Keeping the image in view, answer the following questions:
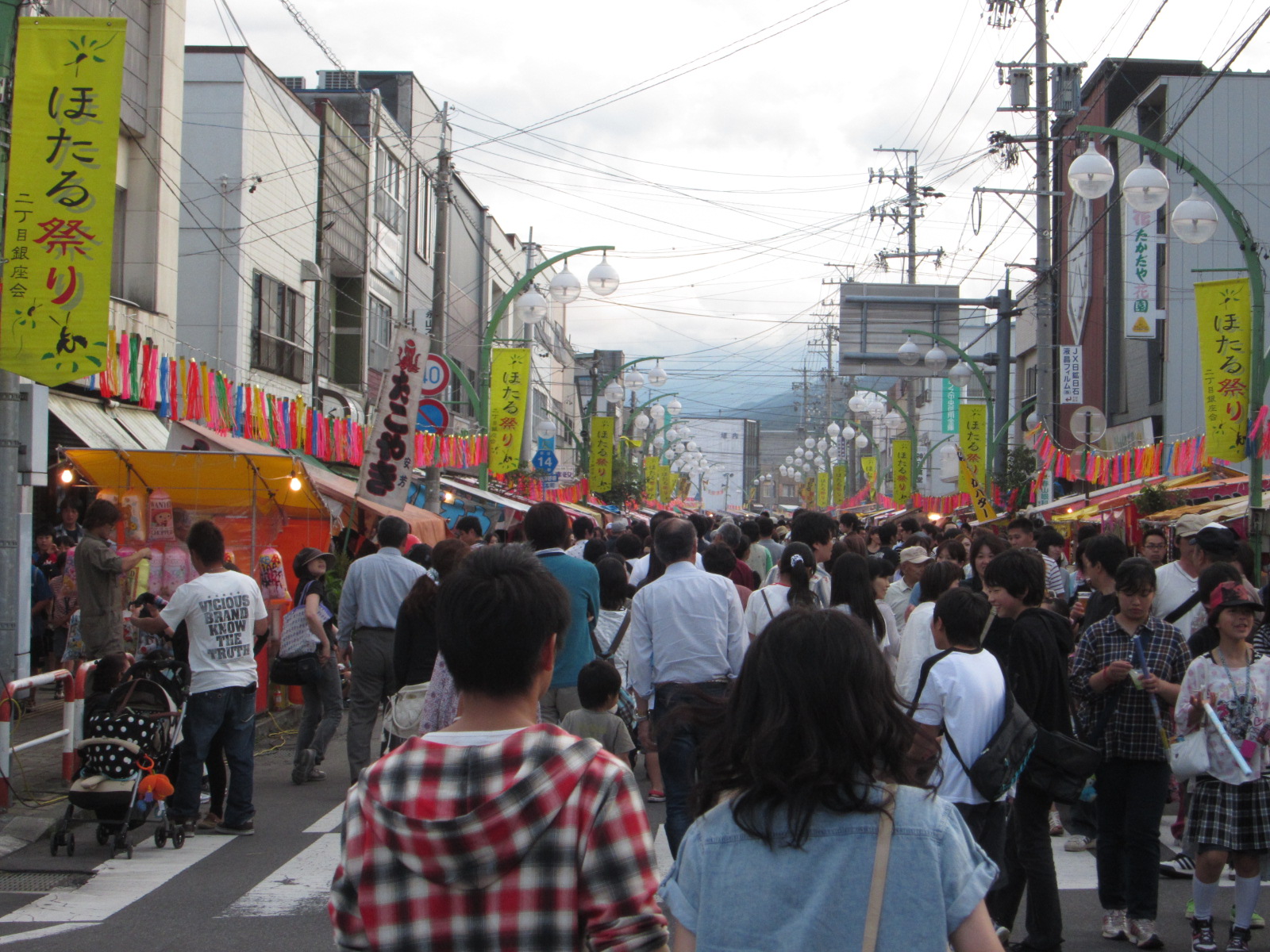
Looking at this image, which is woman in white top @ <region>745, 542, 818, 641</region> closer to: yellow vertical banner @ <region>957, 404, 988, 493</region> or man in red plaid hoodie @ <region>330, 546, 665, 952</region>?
man in red plaid hoodie @ <region>330, 546, 665, 952</region>

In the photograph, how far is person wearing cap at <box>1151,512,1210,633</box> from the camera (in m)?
7.59

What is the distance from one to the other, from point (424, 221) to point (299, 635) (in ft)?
89.0

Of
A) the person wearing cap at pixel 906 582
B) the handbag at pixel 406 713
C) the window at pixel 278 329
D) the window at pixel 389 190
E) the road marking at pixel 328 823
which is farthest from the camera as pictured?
the window at pixel 389 190

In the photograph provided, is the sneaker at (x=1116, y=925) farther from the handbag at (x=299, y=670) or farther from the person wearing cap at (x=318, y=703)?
the handbag at (x=299, y=670)

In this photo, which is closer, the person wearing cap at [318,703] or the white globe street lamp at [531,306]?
the person wearing cap at [318,703]

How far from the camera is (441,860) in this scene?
219cm

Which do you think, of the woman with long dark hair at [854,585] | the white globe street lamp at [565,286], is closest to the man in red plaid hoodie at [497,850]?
the woman with long dark hair at [854,585]

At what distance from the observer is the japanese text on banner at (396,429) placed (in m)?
13.2

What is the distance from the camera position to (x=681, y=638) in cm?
637

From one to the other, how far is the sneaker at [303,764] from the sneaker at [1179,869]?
5.80 meters

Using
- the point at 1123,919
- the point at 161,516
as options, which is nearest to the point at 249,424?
the point at 161,516

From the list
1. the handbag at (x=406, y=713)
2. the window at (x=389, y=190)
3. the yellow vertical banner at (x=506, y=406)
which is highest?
the window at (x=389, y=190)

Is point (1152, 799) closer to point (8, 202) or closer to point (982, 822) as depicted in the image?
point (982, 822)

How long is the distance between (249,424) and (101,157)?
8262 mm
